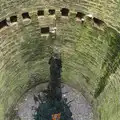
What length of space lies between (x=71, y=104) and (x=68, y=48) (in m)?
2.40

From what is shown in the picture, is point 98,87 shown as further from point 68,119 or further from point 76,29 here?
point 76,29

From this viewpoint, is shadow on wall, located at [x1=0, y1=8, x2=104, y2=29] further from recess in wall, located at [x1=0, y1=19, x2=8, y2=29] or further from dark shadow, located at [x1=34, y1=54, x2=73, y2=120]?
dark shadow, located at [x1=34, y1=54, x2=73, y2=120]

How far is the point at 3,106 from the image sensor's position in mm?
8875

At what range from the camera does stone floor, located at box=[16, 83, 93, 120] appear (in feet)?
32.5

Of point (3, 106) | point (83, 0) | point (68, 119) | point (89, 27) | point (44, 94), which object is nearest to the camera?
point (83, 0)

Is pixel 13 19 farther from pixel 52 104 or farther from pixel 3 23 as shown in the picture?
pixel 52 104

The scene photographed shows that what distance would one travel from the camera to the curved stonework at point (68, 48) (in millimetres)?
7676

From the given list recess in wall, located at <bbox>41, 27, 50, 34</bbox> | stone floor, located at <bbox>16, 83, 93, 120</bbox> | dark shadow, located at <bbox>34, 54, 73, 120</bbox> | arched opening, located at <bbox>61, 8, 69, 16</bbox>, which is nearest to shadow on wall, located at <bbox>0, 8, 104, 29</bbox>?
arched opening, located at <bbox>61, 8, 69, 16</bbox>

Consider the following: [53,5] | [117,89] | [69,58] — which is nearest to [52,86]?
[69,58]

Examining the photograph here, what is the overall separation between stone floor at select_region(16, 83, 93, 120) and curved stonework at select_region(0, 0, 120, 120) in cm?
34

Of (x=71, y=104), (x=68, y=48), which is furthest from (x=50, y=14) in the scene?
(x=71, y=104)

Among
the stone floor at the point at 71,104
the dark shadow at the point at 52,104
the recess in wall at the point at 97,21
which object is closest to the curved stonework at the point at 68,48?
the recess in wall at the point at 97,21

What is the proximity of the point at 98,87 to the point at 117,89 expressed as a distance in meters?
1.36

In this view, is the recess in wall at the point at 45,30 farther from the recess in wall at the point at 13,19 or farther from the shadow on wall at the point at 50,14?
the recess in wall at the point at 13,19
